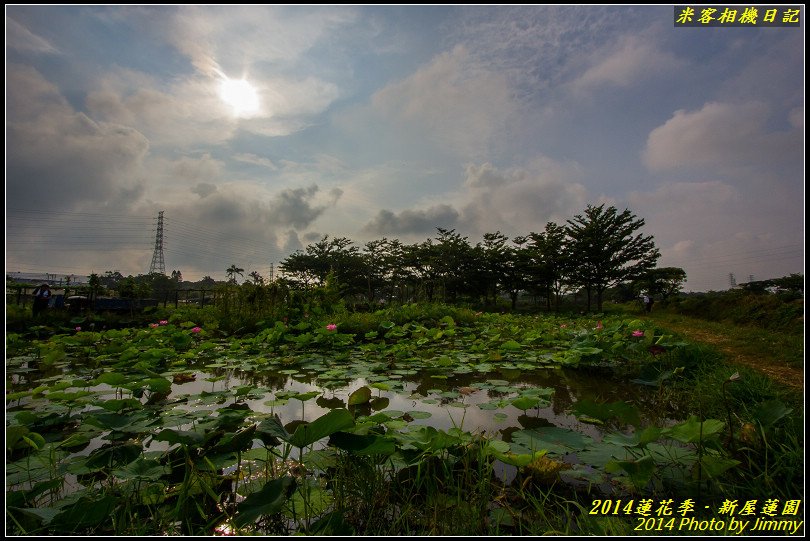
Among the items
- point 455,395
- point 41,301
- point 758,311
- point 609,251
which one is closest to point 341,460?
point 455,395

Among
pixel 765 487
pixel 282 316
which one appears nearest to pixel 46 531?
pixel 765 487

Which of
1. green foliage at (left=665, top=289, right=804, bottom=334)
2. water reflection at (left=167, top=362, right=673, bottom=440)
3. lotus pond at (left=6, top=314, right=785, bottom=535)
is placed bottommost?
water reflection at (left=167, top=362, right=673, bottom=440)

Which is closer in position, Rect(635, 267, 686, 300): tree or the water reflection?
the water reflection

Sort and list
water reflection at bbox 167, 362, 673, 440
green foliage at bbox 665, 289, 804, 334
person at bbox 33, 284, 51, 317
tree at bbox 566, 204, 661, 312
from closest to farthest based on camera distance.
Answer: water reflection at bbox 167, 362, 673, 440, person at bbox 33, 284, 51, 317, green foliage at bbox 665, 289, 804, 334, tree at bbox 566, 204, 661, 312

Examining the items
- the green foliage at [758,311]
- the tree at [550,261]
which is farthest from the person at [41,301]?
the tree at [550,261]

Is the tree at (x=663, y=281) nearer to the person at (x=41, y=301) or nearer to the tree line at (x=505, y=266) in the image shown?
the tree line at (x=505, y=266)

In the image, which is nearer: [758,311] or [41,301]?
[41,301]

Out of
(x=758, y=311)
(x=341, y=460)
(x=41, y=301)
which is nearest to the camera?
(x=341, y=460)

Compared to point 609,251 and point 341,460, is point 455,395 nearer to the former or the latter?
point 341,460

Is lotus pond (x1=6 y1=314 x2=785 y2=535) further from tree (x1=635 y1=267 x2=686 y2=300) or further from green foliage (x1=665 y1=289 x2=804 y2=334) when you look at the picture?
tree (x1=635 y1=267 x2=686 y2=300)

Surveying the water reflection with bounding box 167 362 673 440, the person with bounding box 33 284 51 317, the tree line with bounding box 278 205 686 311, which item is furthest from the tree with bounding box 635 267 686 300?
the person with bounding box 33 284 51 317

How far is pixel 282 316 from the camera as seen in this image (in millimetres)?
6219

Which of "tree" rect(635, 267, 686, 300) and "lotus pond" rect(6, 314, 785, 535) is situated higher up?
"tree" rect(635, 267, 686, 300)

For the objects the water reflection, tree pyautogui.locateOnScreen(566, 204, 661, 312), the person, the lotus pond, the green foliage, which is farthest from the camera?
tree pyautogui.locateOnScreen(566, 204, 661, 312)
